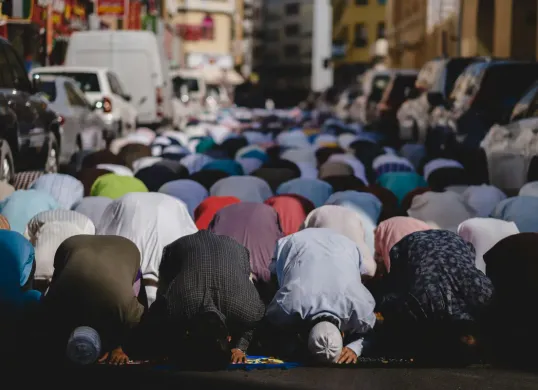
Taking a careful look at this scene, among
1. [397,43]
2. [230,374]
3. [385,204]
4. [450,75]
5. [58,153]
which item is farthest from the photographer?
[397,43]

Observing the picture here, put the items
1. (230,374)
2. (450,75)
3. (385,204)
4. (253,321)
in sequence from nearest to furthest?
(230,374), (253,321), (385,204), (450,75)

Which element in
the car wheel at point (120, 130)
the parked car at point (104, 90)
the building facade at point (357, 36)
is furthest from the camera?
the building facade at point (357, 36)

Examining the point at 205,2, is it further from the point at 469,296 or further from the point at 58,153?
the point at 469,296

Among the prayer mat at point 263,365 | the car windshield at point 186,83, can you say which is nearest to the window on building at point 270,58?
the car windshield at point 186,83

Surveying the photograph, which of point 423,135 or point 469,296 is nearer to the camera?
point 469,296

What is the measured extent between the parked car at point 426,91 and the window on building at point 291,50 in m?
141

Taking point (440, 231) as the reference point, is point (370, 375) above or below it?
below

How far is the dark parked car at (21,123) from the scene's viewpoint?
12.0m

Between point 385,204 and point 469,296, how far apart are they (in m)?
3.90

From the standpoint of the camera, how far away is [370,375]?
Answer: 693 cm

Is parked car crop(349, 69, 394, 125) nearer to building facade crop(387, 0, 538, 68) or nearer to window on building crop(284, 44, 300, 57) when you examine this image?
building facade crop(387, 0, 538, 68)

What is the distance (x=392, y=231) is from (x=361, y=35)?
82111 mm

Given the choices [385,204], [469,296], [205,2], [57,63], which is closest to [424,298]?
[469,296]

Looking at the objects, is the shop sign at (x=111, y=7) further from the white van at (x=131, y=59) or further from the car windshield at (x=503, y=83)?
the car windshield at (x=503, y=83)
